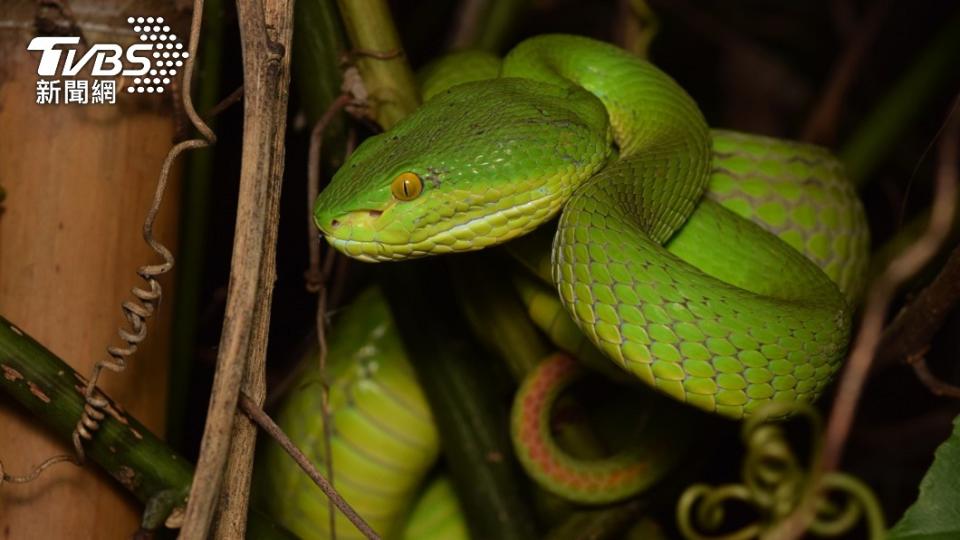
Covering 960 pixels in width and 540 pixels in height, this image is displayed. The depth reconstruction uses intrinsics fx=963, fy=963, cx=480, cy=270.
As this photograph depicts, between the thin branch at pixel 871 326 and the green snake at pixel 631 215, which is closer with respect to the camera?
the thin branch at pixel 871 326

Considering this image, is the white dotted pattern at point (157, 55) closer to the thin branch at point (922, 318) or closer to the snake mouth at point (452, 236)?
the snake mouth at point (452, 236)

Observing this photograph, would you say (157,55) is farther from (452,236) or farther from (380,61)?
(452,236)

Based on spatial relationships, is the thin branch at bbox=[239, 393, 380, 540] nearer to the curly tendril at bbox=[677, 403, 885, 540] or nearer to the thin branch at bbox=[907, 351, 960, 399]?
the curly tendril at bbox=[677, 403, 885, 540]

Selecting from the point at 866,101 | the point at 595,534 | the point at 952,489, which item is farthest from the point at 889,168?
the point at 952,489

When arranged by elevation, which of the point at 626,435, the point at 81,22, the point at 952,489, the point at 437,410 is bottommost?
the point at 626,435

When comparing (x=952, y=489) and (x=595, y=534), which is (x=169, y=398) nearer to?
(x=595, y=534)

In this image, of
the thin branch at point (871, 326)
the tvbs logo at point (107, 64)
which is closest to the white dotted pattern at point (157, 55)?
the tvbs logo at point (107, 64)

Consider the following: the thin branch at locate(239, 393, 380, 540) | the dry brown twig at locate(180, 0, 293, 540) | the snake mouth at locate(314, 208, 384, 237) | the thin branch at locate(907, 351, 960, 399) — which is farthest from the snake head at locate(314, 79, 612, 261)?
the thin branch at locate(907, 351, 960, 399)
